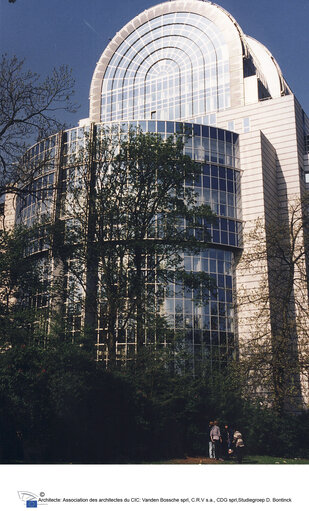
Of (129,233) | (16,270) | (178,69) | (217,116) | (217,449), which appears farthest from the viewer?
(178,69)

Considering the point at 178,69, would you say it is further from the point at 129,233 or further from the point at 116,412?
the point at 116,412

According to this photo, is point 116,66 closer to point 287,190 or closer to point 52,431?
point 287,190

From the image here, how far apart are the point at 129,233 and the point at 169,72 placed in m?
42.3

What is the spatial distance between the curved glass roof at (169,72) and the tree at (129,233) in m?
35.9

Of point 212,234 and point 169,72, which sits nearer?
point 212,234

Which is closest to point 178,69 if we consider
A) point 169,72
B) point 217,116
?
point 169,72

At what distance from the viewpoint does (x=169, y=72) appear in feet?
199

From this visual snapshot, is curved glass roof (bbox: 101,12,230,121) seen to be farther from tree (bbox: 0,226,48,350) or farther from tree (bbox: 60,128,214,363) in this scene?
tree (bbox: 60,128,214,363)

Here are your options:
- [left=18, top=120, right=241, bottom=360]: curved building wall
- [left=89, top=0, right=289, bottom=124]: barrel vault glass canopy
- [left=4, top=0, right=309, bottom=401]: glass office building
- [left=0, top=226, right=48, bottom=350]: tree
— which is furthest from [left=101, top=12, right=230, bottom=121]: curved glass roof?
[left=0, top=226, right=48, bottom=350]: tree

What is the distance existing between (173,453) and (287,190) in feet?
136

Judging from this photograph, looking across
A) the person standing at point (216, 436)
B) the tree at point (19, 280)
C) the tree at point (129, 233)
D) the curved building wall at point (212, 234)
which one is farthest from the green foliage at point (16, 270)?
the curved building wall at point (212, 234)

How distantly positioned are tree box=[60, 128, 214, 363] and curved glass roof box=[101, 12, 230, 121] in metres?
35.9

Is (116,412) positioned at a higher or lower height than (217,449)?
higher
